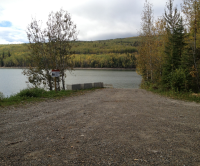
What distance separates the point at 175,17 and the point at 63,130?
15.9 m

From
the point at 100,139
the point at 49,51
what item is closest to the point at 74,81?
the point at 49,51

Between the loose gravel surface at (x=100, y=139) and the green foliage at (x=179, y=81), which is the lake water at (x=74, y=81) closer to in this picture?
the green foliage at (x=179, y=81)

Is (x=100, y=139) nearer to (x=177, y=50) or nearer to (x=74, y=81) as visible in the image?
(x=177, y=50)

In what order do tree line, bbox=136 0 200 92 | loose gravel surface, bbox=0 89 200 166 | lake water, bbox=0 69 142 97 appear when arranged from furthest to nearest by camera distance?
lake water, bbox=0 69 142 97 → tree line, bbox=136 0 200 92 → loose gravel surface, bbox=0 89 200 166

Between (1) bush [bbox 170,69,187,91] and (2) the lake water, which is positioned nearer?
(1) bush [bbox 170,69,187,91]

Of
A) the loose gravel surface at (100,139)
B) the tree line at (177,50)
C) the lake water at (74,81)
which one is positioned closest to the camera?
the loose gravel surface at (100,139)

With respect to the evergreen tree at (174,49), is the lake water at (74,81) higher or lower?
lower

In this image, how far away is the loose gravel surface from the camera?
3.48 m

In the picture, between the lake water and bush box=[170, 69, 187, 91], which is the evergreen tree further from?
the lake water

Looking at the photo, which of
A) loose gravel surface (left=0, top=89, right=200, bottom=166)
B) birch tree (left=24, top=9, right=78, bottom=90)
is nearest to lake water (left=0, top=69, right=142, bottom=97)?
birch tree (left=24, top=9, right=78, bottom=90)

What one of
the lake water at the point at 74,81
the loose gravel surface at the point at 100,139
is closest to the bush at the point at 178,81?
the loose gravel surface at the point at 100,139

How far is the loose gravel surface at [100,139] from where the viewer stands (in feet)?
11.4

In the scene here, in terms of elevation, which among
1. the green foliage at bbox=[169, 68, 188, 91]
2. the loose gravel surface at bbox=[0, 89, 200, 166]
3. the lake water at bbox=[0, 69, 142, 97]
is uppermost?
the green foliage at bbox=[169, 68, 188, 91]

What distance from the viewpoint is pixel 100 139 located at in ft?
14.8
